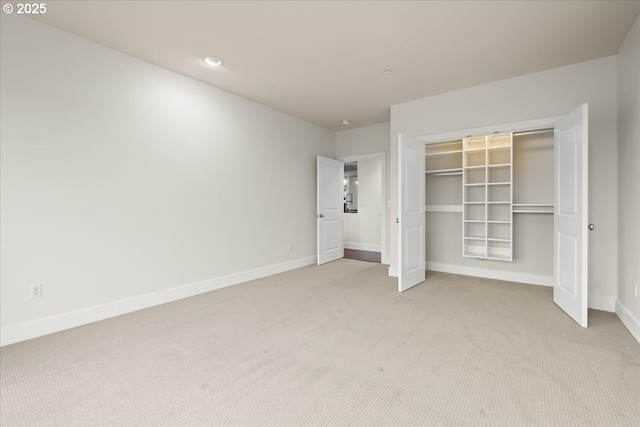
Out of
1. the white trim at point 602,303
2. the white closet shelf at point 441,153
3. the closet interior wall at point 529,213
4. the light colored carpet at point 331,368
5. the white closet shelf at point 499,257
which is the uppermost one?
the white closet shelf at point 441,153

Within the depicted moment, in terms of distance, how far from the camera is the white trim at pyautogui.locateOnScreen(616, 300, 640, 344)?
8.00ft

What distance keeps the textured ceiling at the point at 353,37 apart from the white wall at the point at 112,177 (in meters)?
0.33

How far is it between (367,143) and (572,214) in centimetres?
364

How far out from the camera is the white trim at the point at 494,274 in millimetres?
4027

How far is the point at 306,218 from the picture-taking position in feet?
18.2

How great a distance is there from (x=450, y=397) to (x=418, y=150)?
3288 millimetres

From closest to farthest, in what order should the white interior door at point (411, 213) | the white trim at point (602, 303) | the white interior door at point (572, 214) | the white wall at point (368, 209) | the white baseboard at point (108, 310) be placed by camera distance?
the white baseboard at point (108, 310) → the white interior door at point (572, 214) → the white trim at point (602, 303) → the white interior door at point (411, 213) → the white wall at point (368, 209)

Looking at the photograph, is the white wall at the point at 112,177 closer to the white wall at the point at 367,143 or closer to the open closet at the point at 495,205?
the white wall at the point at 367,143

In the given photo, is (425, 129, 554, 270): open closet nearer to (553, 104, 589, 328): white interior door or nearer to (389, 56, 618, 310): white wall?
(389, 56, 618, 310): white wall

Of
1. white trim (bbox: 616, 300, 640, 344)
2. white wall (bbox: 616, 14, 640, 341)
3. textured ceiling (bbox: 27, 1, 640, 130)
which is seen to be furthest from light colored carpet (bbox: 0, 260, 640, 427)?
textured ceiling (bbox: 27, 1, 640, 130)

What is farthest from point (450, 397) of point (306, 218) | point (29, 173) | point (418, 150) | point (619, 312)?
point (306, 218)

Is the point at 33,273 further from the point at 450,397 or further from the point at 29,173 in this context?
the point at 450,397

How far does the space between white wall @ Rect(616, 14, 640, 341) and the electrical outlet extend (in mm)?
5081

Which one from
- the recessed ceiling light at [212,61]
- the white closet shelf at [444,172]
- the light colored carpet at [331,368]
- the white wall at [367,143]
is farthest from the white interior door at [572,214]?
the recessed ceiling light at [212,61]
